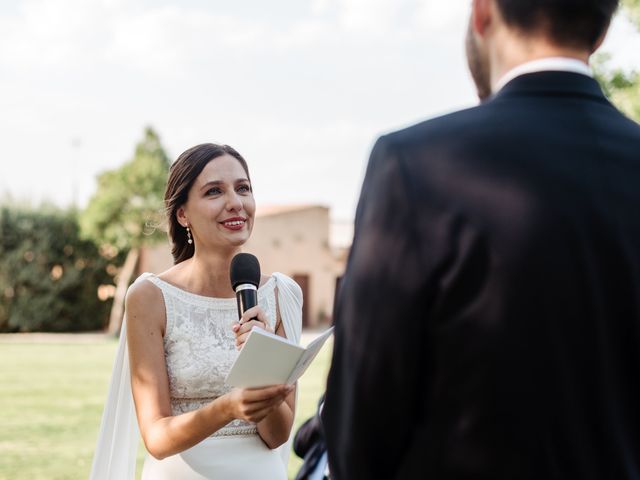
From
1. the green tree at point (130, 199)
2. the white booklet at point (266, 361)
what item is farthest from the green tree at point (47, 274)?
the white booklet at point (266, 361)

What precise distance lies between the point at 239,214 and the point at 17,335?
33.2m

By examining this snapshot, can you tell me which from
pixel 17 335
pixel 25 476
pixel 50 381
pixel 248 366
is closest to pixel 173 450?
pixel 248 366

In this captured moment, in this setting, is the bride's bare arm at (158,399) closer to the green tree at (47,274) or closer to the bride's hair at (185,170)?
the bride's hair at (185,170)

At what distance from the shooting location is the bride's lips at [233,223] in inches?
143

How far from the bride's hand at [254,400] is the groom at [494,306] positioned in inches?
42.0

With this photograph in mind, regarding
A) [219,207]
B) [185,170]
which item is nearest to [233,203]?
[219,207]

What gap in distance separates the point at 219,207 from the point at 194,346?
1.92ft

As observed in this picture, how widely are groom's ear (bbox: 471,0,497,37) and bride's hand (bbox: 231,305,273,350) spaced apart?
141cm

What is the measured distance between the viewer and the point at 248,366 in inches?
92.2

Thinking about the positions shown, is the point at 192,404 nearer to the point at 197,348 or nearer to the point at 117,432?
the point at 197,348

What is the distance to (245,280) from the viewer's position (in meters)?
3.19

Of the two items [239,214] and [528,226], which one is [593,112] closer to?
[528,226]

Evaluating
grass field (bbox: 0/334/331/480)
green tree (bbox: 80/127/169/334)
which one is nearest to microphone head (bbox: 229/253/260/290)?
grass field (bbox: 0/334/331/480)

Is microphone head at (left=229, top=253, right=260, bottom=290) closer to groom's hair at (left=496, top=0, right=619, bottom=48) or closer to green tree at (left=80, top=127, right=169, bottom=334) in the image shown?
groom's hair at (left=496, top=0, right=619, bottom=48)
